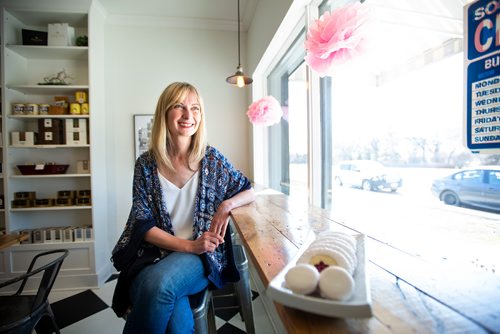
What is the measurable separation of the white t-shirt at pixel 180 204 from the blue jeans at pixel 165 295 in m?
0.17

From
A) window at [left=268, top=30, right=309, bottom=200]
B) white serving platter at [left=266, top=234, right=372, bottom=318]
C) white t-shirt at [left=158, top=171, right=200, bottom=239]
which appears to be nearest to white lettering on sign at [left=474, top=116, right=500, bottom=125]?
white serving platter at [left=266, top=234, right=372, bottom=318]

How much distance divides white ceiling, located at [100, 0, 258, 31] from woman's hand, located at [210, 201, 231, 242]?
2.29 metres

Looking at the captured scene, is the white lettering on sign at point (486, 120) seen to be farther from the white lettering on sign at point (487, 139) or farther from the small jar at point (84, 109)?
the small jar at point (84, 109)

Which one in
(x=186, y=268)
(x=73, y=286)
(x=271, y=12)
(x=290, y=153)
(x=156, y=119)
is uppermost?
(x=271, y=12)

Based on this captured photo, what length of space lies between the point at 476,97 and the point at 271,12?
1.82 m

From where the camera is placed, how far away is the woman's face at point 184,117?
129 centimetres

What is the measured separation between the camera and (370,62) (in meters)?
0.83

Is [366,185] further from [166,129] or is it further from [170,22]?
[170,22]

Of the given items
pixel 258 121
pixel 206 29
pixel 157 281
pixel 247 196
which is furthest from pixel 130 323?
pixel 206 29

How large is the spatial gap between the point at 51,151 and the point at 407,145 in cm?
322

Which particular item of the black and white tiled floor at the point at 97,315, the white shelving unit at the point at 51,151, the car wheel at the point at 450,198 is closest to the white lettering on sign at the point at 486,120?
the car wheel at the point at 450,198

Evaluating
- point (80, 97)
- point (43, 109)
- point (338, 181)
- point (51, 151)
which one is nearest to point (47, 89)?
point (43, 109)

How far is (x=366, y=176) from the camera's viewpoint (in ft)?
4.12

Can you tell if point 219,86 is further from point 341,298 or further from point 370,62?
point 341,298
